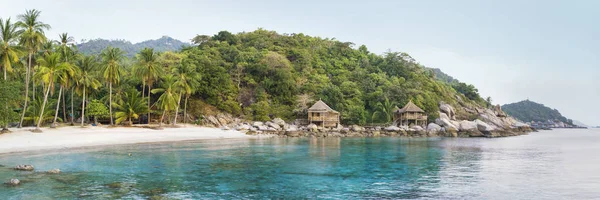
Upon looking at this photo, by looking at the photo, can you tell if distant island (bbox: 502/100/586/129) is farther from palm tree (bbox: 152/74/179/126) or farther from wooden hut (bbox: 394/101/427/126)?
palm tree (bbox: 152/74/179/126)

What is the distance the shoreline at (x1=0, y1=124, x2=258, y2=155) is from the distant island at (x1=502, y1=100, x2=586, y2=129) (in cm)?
12408

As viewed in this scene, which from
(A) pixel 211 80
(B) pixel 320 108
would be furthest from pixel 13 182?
(B) pixel 320 108

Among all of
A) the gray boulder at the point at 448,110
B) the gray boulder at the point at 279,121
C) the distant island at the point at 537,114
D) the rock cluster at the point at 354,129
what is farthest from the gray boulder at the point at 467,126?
the distant island at the point at 537,114

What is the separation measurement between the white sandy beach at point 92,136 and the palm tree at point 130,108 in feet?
11.3

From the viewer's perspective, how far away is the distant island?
143500mm

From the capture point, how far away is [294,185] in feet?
55.3

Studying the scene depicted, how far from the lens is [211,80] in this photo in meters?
58.3

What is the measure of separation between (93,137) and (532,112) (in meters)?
153

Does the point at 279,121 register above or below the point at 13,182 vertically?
above

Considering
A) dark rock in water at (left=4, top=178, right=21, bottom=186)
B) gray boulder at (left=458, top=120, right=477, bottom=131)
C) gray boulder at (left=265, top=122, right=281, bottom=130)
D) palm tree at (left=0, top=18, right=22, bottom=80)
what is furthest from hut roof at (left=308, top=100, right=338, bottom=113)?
dark rock in water at (left=4, top=178, right=21, bottom=186)

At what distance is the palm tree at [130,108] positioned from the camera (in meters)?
47.6

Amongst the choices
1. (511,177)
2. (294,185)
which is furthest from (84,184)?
(511,177)

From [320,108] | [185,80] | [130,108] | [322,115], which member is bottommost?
[322,115]

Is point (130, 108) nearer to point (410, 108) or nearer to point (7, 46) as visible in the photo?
point (7, 46)
